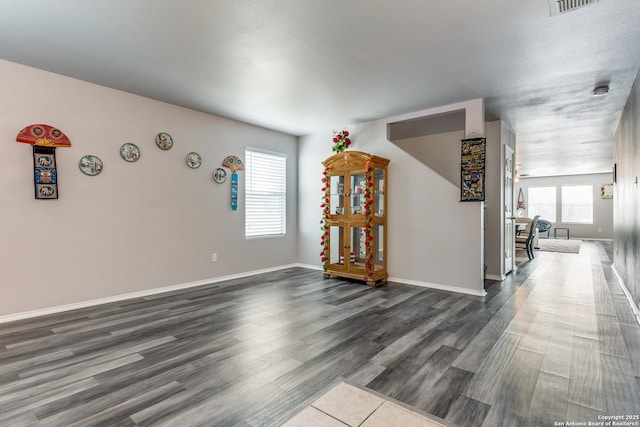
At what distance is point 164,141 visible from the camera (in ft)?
14.2

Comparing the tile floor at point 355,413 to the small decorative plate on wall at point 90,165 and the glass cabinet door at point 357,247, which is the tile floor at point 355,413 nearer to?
the glass cabinet door at point 357,247

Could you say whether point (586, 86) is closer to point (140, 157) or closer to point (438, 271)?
point (438, 271)

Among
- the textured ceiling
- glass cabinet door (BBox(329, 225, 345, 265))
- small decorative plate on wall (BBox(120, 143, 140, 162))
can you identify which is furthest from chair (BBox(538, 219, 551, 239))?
small decorative plate on wall (BBox(120, 143, 140, 162))

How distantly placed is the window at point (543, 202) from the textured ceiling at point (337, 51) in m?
9.68

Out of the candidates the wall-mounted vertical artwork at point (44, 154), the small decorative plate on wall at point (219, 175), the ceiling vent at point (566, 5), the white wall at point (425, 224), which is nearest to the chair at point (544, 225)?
the white wall at point (425, 224)

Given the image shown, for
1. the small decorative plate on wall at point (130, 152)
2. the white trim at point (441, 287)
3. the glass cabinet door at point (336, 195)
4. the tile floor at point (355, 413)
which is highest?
the small decorative plate on wall at point (130, 152)

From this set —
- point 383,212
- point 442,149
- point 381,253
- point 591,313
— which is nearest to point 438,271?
point 381,253

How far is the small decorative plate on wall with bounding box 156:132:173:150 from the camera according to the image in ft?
14.0

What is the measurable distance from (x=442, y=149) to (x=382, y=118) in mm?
1158

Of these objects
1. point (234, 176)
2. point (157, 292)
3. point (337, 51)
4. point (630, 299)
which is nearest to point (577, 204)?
point (630, 299)

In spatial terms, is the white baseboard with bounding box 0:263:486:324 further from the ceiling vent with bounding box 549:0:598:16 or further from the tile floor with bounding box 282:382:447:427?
the ceiling vent with bounding box 549:0:598:16

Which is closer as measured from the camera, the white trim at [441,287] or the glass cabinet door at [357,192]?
the white trim at [441,287]

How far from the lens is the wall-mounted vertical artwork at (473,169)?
4141 mm

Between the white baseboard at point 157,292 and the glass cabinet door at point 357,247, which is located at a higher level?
the glass cabinet door at point 357,247
